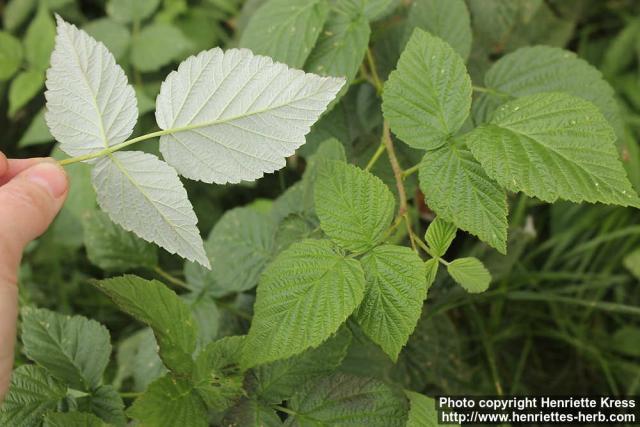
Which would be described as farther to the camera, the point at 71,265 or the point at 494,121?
the point at 71,265

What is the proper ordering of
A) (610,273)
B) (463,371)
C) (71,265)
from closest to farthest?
(463,371), (610,273), (71,265)

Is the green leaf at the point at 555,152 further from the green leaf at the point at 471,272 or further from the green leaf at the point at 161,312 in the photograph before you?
the green leaf at the point at 161,312

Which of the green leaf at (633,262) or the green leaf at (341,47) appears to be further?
the green leaf at (633,262)

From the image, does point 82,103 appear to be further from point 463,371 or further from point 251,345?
point 463,371

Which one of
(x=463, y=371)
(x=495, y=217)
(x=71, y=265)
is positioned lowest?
(x=71, y=265)

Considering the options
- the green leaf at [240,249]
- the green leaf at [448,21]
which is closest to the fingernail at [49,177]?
the green leaf at [240,249]

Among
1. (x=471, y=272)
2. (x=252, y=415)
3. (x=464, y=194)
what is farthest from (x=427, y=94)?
(x=252, y=415)

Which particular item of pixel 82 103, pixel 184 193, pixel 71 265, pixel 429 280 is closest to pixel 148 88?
pixel 71 265
